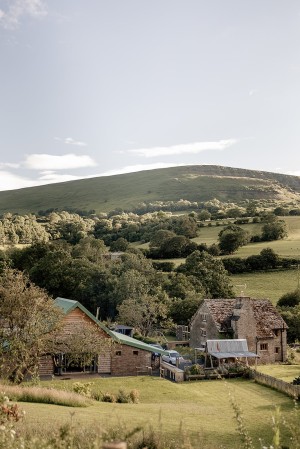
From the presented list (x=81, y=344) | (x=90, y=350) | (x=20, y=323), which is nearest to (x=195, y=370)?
(x=90, y=350)

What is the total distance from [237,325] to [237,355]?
4383 millimetres

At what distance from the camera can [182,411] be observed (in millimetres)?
20891

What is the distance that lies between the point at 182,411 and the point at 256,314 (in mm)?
29033

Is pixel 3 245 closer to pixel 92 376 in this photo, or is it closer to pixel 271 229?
pixel 271 229

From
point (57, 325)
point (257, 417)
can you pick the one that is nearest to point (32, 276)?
point (57, 325)

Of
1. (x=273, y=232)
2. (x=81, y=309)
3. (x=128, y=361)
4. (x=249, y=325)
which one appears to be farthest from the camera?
(x=273, y=232)

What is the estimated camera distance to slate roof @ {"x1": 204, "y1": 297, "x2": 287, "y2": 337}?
155 feet

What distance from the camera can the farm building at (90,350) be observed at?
107ft

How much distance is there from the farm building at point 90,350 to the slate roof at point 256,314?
12.6m

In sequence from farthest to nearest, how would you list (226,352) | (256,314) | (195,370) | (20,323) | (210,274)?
(210,274), (256,314), (226,352), (195,370), (20,323)

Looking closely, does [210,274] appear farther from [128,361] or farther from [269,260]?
[128,361]

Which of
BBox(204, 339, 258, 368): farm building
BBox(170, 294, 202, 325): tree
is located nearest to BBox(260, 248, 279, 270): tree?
BBox(170, 294, 202, 325): tree

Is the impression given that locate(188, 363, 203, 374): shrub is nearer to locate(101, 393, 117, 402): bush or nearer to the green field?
the green field

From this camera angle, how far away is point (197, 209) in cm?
16575
